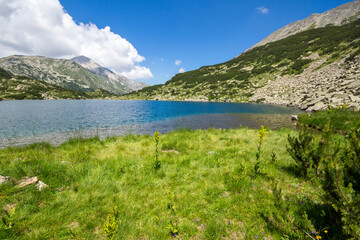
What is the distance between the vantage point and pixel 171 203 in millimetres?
4023

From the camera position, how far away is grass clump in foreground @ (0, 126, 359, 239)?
2967 millimetres

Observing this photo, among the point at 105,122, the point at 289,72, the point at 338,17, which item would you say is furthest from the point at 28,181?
the point at 338,17

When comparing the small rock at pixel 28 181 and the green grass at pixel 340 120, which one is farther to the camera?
the green grass at pixel 340 120

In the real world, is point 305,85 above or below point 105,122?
above

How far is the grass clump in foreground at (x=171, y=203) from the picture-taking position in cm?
297

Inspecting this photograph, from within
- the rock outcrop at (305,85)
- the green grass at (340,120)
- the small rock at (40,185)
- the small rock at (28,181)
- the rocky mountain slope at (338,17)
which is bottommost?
the green grass at (340,120)

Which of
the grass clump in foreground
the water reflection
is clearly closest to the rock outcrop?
the water reflection

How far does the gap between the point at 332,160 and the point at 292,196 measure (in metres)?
2.66

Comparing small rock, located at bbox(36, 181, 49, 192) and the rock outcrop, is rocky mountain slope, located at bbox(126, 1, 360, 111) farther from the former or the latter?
small rock, located at bbox(36, 181, 49, 192)

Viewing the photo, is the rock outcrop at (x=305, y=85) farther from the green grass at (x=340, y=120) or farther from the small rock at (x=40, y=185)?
the small rock at (x=40, y=185)

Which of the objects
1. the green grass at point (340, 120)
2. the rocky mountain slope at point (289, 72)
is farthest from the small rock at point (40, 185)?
the rocky mountain slope at point (289, 72)

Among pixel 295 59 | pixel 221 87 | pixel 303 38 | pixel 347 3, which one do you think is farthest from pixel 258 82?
pixel 347 3

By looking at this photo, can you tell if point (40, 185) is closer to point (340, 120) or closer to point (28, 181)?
point (28, 181)

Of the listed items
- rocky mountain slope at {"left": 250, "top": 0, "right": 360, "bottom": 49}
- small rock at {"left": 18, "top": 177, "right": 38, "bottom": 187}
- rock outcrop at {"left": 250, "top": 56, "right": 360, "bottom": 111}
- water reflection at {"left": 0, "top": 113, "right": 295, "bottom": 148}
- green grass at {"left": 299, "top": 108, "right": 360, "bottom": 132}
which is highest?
rocky mountain slope at {"left": 250, "top": 0, "right": 360, "bottom": 49}
